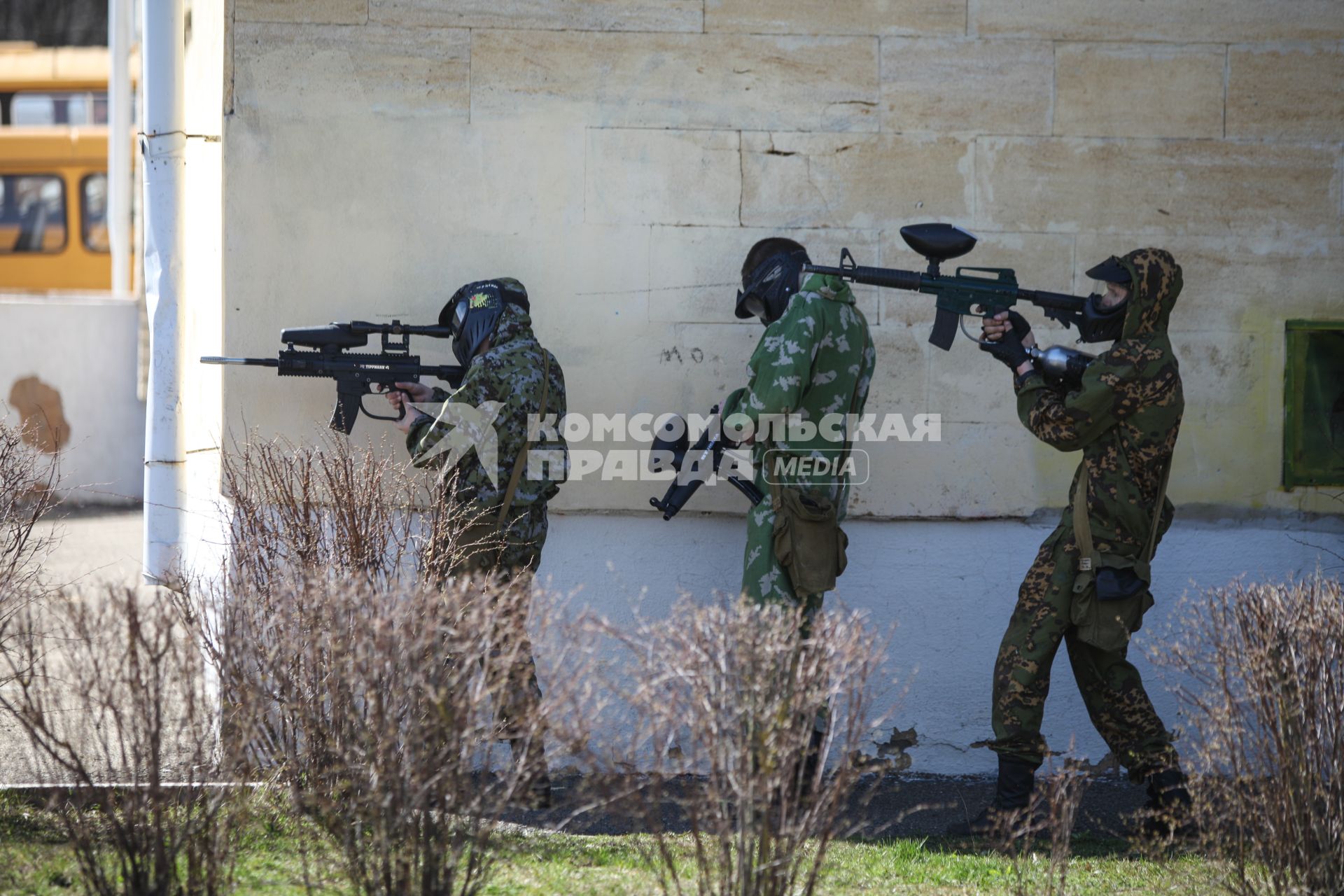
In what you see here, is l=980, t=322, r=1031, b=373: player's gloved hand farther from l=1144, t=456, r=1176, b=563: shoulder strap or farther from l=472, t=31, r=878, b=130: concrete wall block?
l=472, t=31, r=878, b=130: concrete wall block

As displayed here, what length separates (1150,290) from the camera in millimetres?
4438

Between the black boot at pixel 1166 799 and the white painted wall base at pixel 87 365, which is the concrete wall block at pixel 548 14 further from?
the white painted wall base at pixel 87 365

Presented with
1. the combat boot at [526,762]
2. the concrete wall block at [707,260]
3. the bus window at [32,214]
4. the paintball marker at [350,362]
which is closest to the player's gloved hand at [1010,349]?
the concrete wall block at [707,260]

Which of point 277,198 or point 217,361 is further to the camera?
point 277,198

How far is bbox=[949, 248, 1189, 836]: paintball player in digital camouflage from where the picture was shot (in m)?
4.42

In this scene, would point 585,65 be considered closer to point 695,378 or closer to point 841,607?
point 695,378

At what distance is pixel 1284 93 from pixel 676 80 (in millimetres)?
2529

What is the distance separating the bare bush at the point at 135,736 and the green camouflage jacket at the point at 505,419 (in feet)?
5.12

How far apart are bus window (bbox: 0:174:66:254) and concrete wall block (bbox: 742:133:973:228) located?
40.5 ft

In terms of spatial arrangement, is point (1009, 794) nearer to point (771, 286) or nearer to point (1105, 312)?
point (1105, 312)

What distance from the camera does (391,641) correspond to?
308 cm

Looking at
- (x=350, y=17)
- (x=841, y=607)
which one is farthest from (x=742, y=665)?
(x=350, y=17)

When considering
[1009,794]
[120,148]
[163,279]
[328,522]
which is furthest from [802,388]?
[120,148]

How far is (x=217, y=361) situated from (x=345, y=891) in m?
2.42
